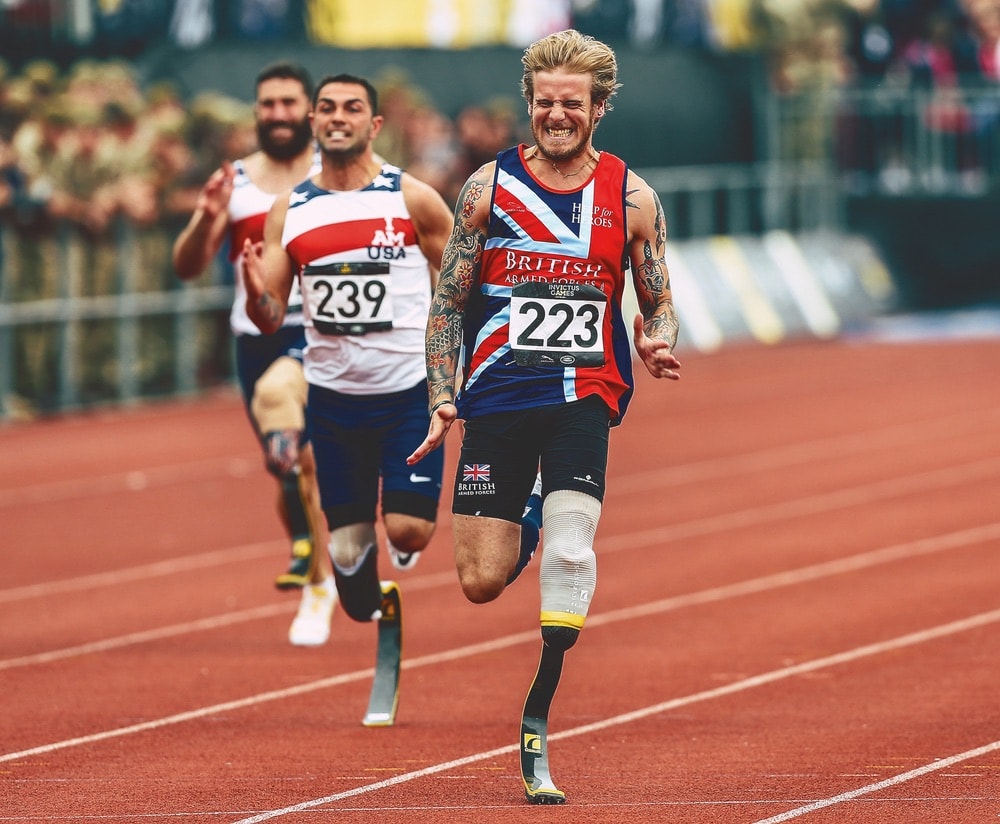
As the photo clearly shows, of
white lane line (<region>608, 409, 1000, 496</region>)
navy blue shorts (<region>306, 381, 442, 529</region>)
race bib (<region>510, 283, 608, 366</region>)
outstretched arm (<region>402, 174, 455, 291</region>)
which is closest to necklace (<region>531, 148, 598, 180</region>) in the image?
race bib (<region>510, 283, 608, 366</region>)

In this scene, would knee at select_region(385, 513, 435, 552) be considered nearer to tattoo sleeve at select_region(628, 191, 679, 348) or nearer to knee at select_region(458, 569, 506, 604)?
knee at select_region(458, 569, 506, 604)

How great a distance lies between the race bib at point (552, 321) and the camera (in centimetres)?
671

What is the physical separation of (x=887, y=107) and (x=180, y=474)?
44.8 feet

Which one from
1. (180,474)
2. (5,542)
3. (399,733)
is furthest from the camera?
(180,474)

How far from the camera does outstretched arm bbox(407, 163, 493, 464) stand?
22.2 feet

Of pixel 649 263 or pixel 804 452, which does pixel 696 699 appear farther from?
pixel 804 452

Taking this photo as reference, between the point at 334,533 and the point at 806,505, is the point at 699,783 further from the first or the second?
the point at 806,505

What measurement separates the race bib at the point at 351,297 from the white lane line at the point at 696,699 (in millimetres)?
1683

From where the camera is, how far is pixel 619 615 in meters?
10.5

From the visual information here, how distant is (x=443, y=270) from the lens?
688 cm

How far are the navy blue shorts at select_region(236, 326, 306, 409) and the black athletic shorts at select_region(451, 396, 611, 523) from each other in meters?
3.42

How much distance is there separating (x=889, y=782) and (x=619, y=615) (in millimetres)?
3819

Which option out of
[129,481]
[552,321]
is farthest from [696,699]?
[129,481]

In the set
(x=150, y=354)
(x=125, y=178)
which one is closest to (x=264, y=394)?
(x=125, y=178)
